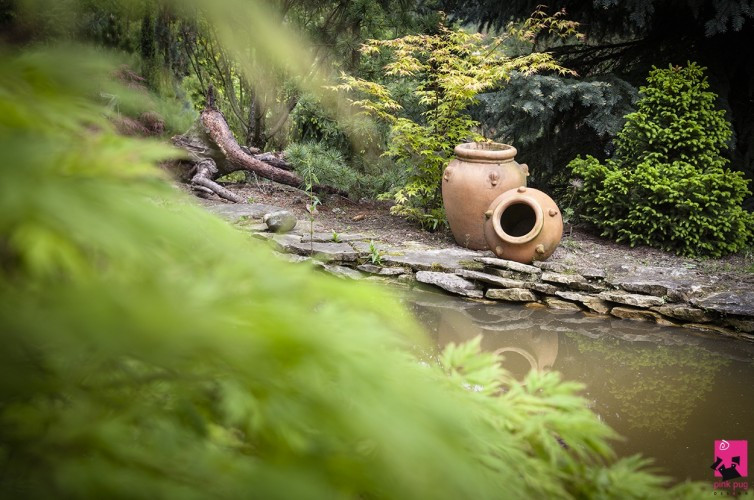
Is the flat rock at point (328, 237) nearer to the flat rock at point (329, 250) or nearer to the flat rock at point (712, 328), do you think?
the flat rock at point (329, 250)

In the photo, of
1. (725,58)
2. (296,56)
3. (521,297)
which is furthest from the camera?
(725,58)

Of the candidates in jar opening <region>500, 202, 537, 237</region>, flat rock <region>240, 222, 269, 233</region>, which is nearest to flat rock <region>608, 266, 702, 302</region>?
jar opening <region>500, 202, 537, 237</region>

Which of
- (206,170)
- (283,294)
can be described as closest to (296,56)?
(283,294)

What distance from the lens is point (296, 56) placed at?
0.57 meters

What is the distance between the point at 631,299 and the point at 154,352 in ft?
13.7

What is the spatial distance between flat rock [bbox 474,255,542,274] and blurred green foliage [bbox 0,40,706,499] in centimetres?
396

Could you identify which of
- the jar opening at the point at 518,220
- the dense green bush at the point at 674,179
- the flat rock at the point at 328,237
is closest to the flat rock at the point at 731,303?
the dense green bush at the point at 674,179

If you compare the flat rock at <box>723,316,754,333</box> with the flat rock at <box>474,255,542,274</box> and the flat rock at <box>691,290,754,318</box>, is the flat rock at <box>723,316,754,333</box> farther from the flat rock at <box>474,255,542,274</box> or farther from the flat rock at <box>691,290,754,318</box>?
the flat rock at <box>474,255,542,274</box>

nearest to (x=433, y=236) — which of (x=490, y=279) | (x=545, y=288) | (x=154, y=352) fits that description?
(x=490, y=279)

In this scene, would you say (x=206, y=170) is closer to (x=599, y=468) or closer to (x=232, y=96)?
(x=232, y=96)

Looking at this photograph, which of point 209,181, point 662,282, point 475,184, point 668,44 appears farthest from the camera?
point 209,181

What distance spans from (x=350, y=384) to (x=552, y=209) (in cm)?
454

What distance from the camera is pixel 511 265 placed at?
4418mm

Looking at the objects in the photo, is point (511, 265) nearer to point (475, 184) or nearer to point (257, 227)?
point (475, 184)
